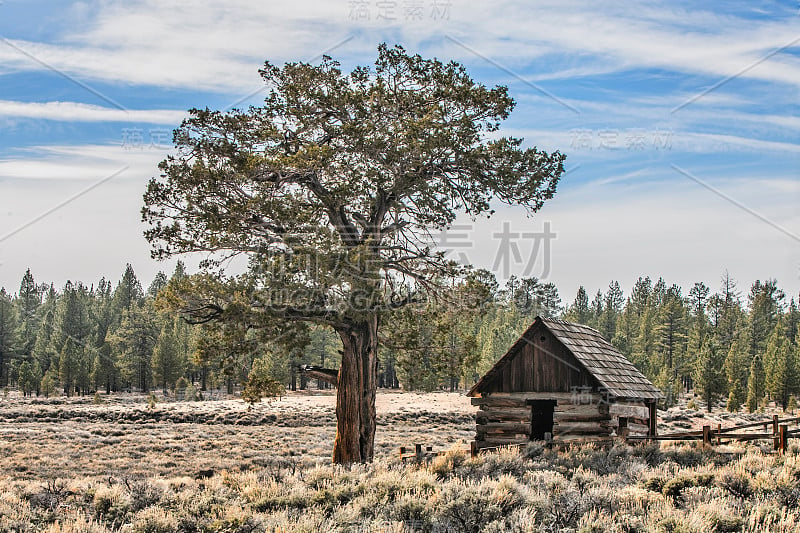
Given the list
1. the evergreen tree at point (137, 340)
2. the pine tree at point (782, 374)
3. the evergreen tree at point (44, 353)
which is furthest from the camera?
the evergreen tree at point (44, 353)

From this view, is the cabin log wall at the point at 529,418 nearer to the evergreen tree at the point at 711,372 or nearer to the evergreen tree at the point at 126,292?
the evergreen tree at the point at 711,372

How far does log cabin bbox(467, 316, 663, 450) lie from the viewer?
1820 centimetres

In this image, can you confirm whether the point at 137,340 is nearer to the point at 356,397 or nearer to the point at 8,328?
A: the point at 8,328

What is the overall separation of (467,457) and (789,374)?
5478 centimetres

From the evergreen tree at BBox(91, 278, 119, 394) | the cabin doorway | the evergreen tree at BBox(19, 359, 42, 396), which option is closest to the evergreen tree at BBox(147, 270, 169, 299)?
the evergreen tree at BBox(91, 278, 119, 394)

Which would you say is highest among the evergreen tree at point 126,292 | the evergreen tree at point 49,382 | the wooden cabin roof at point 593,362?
the evergreen tree at point 126,292

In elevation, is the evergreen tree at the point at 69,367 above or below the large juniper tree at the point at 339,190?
below

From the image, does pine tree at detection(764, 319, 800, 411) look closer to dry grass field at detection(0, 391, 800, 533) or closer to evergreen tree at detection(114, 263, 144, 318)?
dry grass field at detection(0, 391, 800, 533)

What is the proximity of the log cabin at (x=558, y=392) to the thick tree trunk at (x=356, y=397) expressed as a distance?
9.55 ft

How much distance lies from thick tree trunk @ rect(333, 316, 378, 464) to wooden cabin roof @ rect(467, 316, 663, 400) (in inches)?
117

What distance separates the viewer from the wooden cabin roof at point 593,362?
1831 centimetres

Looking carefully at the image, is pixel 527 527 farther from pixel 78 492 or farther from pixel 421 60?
pixel 421 60

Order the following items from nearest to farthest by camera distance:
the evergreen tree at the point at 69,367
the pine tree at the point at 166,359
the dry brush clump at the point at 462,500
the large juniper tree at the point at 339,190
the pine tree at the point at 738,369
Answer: the dry brush clump at the point at 462,500 → the large juniper tree at the point at 339,190 → the pine tree at the point at 738,369 → the pine tree at the point at 166,359 → the evergreen tree at the point at 69,367

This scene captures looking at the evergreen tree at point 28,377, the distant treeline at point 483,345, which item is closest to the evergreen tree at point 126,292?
the distant treeline at point 483,345
